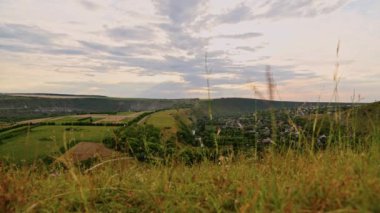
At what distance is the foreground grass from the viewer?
125 inches

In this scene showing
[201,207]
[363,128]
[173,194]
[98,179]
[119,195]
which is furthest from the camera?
[363,128]

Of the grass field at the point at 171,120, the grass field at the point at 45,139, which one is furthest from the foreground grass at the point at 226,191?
the grass field at the point at 171,120

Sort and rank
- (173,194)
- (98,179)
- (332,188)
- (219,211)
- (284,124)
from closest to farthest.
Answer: (332,188), (219,211), (173,194), (98,179), (284,124)

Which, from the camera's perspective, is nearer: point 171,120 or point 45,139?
point 45,139

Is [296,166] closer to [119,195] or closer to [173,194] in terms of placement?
[173,194]

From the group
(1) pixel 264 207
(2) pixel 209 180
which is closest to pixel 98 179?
(2) pixel 209 180

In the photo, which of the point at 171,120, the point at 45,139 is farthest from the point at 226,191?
the point at 171,120

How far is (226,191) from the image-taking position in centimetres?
432

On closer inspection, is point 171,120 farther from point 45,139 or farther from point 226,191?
point 226,191

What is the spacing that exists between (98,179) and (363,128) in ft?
15.3

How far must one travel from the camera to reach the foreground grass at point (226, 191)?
319 cm

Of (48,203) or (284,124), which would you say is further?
(284,124)

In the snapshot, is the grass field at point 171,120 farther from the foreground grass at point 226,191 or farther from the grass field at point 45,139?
the foreground grass at point 226,191

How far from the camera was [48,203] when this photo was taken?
167 inches
